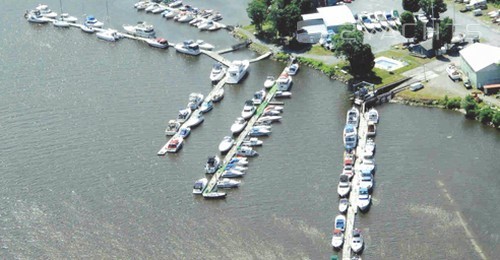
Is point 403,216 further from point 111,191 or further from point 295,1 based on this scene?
point 295,1

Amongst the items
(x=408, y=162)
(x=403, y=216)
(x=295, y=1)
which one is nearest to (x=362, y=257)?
(x=403, y=216)

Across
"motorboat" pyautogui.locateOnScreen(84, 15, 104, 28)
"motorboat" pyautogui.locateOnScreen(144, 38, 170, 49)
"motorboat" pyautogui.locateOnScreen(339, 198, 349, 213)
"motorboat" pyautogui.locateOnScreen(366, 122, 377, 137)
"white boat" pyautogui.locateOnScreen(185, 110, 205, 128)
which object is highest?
"motorboat" pyautogui.locateOnScreen(84, 15, 104, 28)

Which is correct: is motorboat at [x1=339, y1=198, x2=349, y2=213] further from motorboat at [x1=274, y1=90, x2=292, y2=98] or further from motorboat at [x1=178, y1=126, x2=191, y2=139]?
motorboat at [x1=274, y1=90, x2=292, y2=98]

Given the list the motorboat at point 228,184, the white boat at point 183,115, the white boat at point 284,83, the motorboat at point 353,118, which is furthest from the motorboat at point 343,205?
the white boat at point 284,83

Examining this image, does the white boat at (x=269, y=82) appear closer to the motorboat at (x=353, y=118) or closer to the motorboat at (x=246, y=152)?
the motorboat at (x=353, y=118)

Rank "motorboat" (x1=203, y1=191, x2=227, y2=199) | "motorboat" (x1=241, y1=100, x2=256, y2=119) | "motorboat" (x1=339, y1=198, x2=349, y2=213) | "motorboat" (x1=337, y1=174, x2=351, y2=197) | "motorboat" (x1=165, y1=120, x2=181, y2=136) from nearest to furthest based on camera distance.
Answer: "motorboat" (x1=339, y1=198, x2=349, y2=213) → "motorboat" (x1=337, y1=174, x2=351, y2=197) → "motorboat" (x1=203, y1=191, x2=227, y2=199) → "motorboat" (x1=165, y1=120, x2=181, y2=136) → "motorboat" (x1=241, y1=100, x2=256, y2=119)

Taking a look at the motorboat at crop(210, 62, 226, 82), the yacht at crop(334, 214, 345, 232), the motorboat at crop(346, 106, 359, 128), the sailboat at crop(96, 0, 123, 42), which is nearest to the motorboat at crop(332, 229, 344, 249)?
the yacht at crop(334, 214, 345, 232)

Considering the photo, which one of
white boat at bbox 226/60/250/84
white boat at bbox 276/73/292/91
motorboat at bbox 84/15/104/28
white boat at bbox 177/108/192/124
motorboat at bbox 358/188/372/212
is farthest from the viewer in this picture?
motorboat at bbox 84/15/104/28
